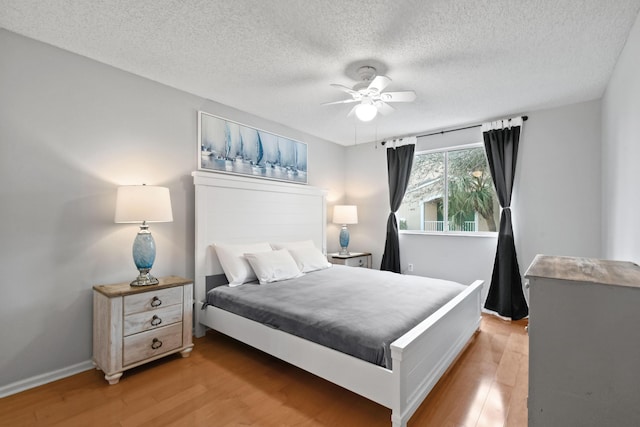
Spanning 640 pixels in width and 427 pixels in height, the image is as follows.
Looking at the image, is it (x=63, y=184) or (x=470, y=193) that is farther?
(x=470, y=193)

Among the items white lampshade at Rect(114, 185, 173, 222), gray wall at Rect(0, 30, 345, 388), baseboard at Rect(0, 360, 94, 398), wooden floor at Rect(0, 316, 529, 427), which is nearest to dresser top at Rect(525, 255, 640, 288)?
wooden floor at Rect(0, 316, 529, 427)

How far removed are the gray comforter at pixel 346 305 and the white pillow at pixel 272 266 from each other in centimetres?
10

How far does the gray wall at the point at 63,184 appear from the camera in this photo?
6.95ft

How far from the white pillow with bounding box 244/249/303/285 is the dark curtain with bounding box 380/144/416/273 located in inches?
72.6

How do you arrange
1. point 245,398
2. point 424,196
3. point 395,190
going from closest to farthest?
point 245,398 < point 424,196 < point 395,190

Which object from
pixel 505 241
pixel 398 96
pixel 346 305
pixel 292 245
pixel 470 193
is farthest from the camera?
pixel 470 193

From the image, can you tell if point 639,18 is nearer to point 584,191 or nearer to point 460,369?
point 584,191

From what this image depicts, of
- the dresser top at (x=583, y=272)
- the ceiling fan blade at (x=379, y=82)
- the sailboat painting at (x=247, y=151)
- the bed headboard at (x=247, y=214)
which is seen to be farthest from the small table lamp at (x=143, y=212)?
the dresser top at (x=583, y=272)

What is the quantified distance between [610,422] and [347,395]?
1409mm

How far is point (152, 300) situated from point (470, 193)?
404 centimetres

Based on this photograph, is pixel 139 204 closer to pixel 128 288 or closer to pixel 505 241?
pixel 128 288

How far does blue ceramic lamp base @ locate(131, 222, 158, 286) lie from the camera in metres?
2.45

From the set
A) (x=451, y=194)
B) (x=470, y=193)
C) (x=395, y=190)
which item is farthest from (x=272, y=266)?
(x=470, y=193)

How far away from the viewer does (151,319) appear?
240 cm
